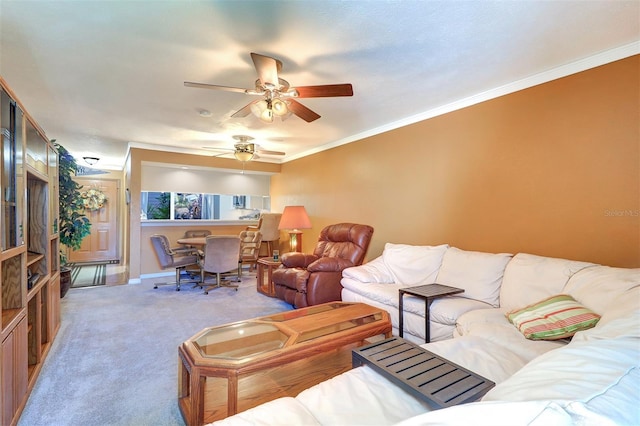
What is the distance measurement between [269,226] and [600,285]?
5.08 metres

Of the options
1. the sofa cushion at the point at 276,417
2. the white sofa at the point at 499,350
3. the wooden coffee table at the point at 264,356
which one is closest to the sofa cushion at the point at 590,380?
the white sofa at the point at 499,350

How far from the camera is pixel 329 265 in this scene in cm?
364

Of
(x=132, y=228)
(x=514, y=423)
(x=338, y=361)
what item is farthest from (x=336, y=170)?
(x=514, y=423)

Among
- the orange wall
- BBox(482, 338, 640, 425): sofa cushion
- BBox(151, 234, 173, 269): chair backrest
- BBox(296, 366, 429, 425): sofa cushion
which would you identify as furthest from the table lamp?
BBox(482, 338, 640, 425): sofa cushion

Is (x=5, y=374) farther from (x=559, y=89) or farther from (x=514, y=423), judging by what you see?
(x=559, y=89)

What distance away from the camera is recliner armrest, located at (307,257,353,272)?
11.8ft

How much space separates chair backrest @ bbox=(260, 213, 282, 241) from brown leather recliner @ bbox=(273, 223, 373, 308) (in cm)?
186

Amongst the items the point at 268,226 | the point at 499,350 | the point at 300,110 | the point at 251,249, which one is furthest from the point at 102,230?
the point at 499,350

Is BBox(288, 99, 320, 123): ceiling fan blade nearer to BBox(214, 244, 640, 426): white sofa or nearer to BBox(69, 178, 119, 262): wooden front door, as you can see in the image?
BBox(214, 244, 640, 426): white sofa

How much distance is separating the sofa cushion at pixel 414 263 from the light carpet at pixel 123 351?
153 centimetres

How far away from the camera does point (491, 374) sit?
4.68 feet

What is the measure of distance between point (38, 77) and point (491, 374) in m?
4.03

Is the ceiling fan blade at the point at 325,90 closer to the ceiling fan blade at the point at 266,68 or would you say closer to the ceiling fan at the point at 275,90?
the ceiling fan at the point at 275,90

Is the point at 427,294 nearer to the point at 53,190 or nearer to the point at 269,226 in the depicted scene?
the point at 53,190
